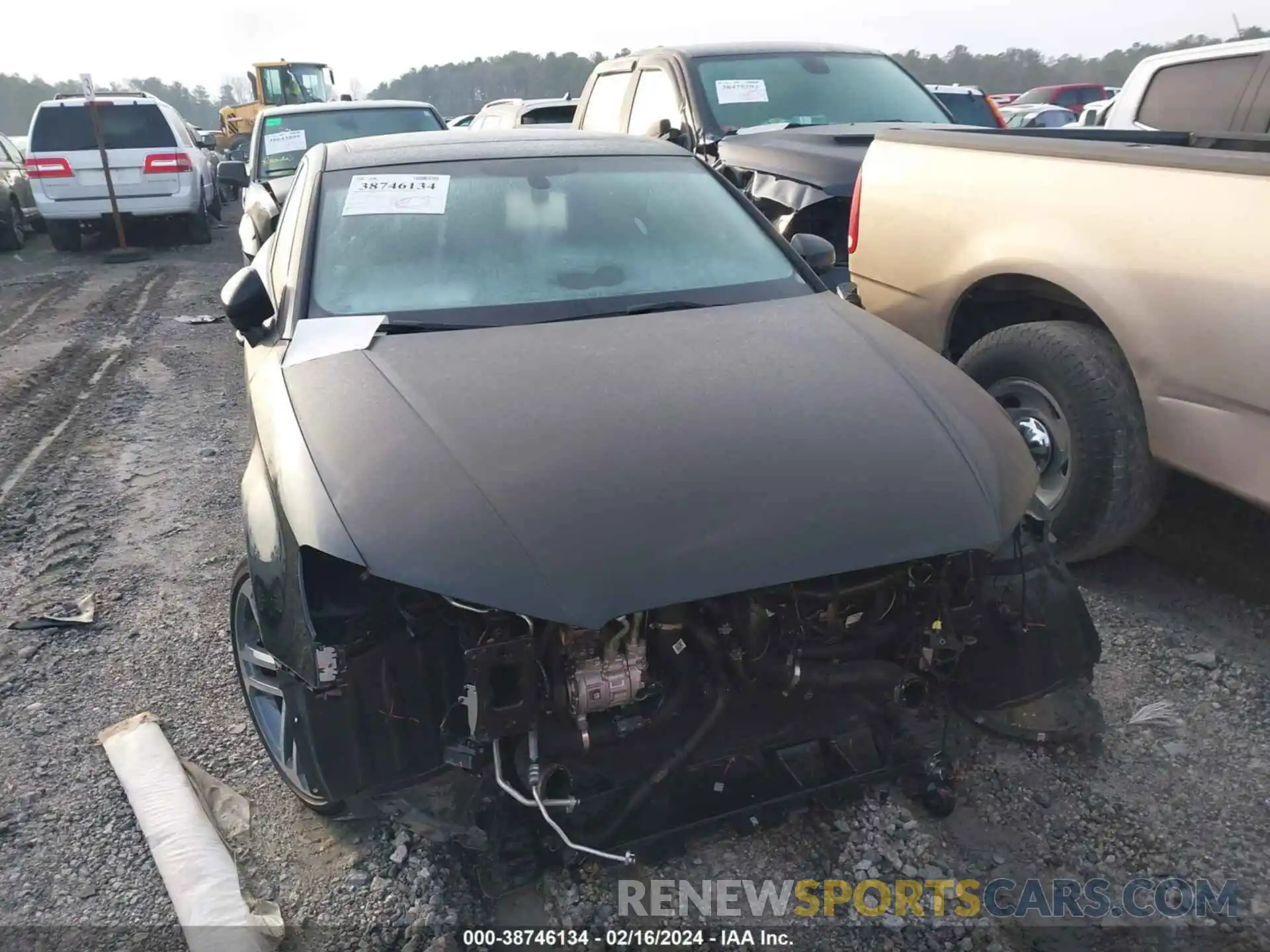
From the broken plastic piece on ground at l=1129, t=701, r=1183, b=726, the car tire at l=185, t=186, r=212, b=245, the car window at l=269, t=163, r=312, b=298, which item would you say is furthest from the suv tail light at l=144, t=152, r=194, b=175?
the broken plastic piece on ground at l=1129, t=701, r=1183, b=726

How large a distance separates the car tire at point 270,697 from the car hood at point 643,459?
1.66ft

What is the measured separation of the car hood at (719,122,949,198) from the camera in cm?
525

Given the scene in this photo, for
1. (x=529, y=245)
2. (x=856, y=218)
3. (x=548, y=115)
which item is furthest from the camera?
(x=548, y=115)

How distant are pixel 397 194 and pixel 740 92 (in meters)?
3.92

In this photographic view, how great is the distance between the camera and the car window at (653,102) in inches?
263

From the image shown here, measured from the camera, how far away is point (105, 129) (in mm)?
11383

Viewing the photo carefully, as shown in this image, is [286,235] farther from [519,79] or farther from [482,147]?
[519,79]

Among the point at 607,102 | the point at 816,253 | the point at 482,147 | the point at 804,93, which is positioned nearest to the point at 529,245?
the point at 482,147

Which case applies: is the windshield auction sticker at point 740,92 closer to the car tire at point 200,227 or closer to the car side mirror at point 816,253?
the car side mirror at point 816,253

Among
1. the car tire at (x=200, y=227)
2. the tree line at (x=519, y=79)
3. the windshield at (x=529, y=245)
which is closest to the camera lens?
the windshield at (x=529, y=245)

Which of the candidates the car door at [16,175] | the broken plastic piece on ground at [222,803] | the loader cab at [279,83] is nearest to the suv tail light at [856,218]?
the broken plastic piece on ground at [222,803]

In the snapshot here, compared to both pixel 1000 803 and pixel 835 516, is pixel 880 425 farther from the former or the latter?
pixel 1000 803

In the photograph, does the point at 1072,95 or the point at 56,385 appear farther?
the point at 1072,95

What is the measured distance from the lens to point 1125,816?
2508mm
